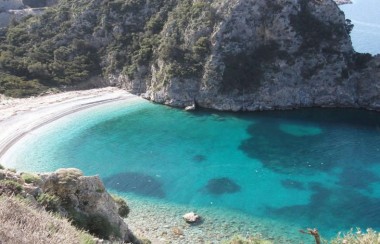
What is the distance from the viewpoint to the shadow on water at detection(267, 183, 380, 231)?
34281 millimetres

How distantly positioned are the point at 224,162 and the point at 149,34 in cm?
3632

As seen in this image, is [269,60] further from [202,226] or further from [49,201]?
[49,201]

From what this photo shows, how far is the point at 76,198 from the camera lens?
1734 cm

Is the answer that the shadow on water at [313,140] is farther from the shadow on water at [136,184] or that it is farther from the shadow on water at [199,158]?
the shadow on water at [136,184]

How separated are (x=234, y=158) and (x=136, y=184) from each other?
1286 cm

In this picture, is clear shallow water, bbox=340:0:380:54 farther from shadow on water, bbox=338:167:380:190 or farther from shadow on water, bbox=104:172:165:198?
shadow on water, bbox=104:172:165:198

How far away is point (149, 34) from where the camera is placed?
73312 millimetres

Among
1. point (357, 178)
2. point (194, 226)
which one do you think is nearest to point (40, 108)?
point (194, 226)

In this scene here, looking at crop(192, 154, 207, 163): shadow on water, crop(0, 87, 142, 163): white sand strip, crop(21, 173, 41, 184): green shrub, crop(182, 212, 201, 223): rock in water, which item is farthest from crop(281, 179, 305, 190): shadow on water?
crop(0, 87, 142, 163): white sand strip

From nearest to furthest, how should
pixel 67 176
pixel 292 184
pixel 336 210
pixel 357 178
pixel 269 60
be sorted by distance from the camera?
pixel 67 176 < pixel 336 210 < pixel 292 184 < pixel 357 178 < pixel 269 60

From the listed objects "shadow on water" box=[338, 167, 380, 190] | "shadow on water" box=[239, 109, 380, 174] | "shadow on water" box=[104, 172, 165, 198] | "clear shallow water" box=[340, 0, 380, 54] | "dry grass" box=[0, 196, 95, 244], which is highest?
"clear shallow water" box=[340, 0, 380, 54]

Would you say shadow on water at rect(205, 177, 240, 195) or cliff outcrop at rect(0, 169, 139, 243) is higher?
cliff outcrop at rect(0, 169, 139, 243)

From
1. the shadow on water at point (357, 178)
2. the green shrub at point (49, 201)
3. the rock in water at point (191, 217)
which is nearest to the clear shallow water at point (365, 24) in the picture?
the shadow on water at point (357, 178)

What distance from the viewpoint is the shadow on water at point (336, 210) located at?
112ft
